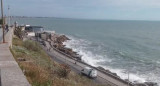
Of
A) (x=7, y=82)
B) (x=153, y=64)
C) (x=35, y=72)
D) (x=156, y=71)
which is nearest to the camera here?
(x=7, y=82)

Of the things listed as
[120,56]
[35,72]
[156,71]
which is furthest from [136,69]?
[35,72]

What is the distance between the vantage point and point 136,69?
44.6 m

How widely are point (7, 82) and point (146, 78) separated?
32178mm

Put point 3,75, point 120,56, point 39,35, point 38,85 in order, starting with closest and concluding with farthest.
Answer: point 3,75, point 38,85, point 120,56, point 39,35

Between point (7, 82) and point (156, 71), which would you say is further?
point (156, 71)

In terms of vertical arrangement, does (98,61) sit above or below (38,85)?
below

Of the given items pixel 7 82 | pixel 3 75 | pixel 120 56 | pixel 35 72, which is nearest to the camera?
pixel 7 82

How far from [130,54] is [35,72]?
51695 millimetres

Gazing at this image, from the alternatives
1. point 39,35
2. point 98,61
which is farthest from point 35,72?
point 39,35

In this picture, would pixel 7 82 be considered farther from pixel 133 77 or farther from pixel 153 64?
pixel 153 64

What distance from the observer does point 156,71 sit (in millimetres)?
43156

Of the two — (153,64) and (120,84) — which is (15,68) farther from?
(153,64)

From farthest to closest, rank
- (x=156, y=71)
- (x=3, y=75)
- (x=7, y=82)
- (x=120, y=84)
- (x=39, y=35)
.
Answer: (x=39, y=35) < (x=156, y=71) < (x=120, y=84) < (x=3, y=75) < (x=7, y=82)

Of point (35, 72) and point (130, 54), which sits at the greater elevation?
point (35, 72)
